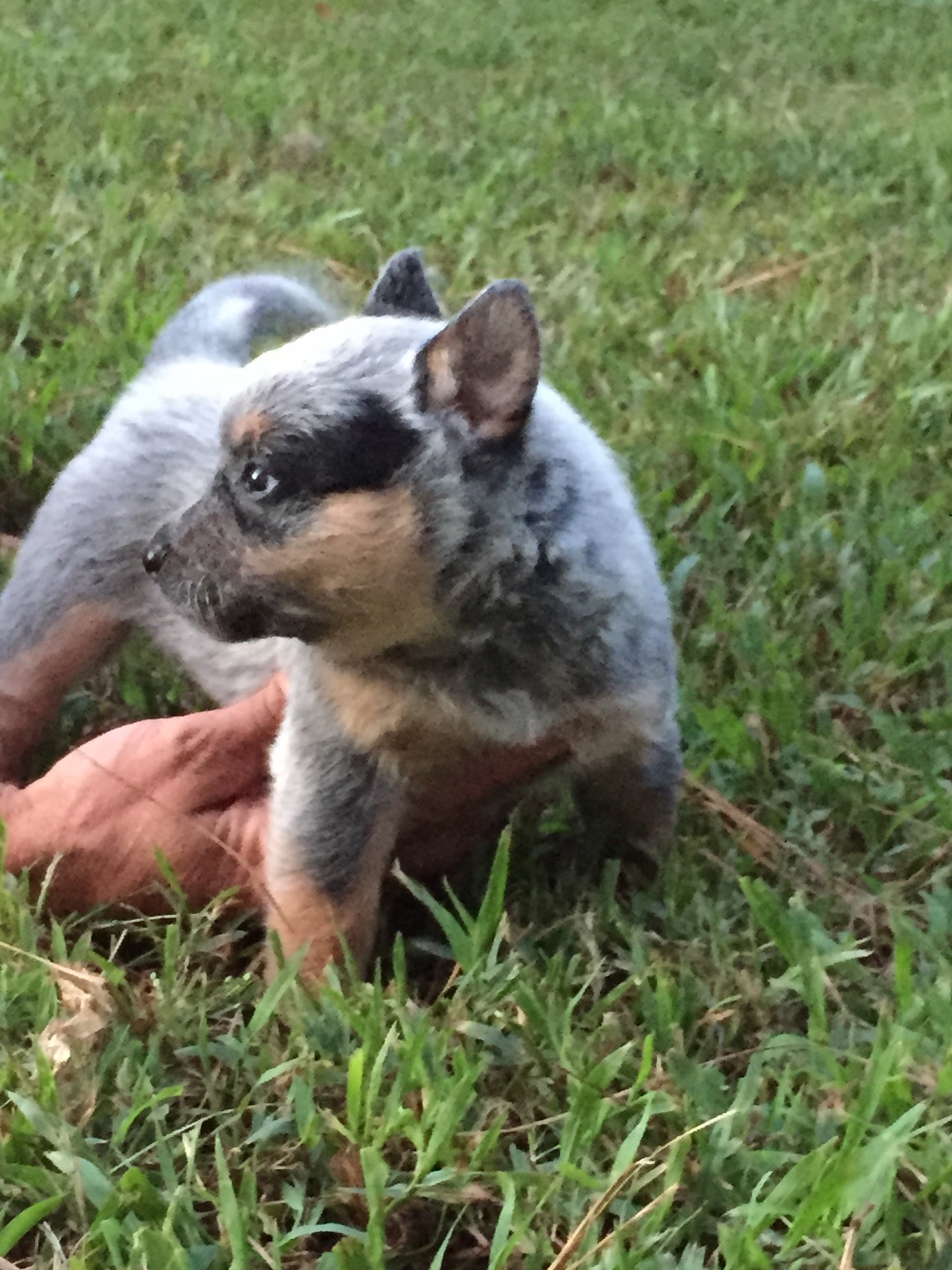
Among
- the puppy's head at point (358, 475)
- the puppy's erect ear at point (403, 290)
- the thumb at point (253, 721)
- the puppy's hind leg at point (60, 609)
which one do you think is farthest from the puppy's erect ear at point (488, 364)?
the puppy's hind leg at point (60, 609)

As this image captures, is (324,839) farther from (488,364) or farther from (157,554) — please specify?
(488,364)

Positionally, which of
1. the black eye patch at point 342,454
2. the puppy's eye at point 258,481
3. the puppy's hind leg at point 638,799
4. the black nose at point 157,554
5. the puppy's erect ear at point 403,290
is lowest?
the puppy's hind leg at point 638,799

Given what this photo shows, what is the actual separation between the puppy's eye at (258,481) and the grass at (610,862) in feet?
2.11

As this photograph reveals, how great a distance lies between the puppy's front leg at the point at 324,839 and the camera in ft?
5.96

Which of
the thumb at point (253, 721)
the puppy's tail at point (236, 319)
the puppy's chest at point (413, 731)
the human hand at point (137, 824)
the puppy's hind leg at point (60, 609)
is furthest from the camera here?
the puppy's tail at point (236, 319)

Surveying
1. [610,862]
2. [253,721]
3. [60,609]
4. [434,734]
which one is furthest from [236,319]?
[610,862]

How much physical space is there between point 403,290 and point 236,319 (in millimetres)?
758

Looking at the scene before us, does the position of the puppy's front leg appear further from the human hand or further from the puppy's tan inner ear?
the puppy's tan inner ear

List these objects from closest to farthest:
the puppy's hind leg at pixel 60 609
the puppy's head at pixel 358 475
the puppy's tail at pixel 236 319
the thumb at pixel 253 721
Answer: the puppy's head at pixel 358 475
the thumb at pixel 253 721
the puppy's hind leg at pixel 60 609
the puppy's tail at pixel 236 319

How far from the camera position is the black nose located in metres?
1.74

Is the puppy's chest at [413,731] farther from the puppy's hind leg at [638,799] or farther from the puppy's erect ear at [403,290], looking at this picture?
the puppy's erect ear at [403,290]

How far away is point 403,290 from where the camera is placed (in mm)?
1956

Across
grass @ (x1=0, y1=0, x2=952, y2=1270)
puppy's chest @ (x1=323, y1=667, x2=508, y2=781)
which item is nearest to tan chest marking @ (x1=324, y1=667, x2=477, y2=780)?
puppy's chest @ (x1=323, y1=667, x2=508, y2=781)

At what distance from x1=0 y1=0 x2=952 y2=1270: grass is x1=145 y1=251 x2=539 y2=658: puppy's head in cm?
49
